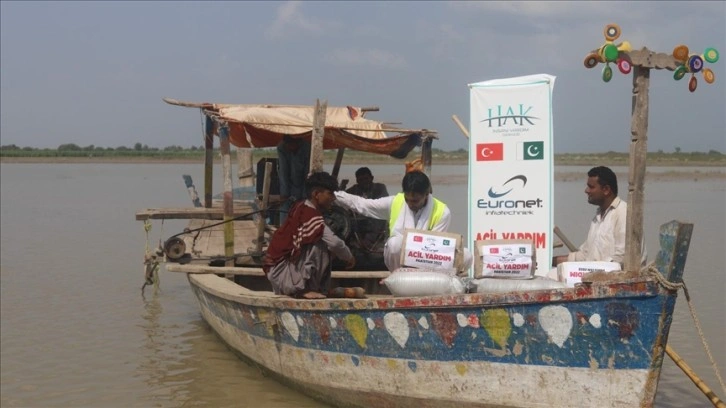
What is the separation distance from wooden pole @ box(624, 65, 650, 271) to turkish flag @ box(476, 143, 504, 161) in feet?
6.19

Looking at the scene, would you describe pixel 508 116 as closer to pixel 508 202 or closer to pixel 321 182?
pixel 508 202

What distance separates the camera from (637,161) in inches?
178

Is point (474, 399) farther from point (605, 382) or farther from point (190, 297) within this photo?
point (190, 297)

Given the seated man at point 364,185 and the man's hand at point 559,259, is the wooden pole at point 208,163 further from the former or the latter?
the man's hand at point 559,259

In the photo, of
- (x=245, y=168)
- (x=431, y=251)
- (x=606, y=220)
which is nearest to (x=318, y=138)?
(x=431, y=251)

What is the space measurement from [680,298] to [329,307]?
6034mm

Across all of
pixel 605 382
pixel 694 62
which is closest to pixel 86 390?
pixel 605 382

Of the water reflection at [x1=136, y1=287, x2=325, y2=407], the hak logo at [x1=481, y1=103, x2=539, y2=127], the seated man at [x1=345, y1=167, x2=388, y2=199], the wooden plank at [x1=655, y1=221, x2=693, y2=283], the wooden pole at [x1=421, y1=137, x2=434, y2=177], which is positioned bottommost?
the water reflection at [x1=136, y1=287, x2=325, y2=407]

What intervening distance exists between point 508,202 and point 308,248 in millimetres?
1614

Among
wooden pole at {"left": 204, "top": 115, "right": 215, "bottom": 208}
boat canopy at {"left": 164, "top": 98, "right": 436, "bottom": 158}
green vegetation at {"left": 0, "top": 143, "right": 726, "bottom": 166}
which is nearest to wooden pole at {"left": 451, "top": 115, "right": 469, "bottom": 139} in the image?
boat canopy at {"left": 164, "top": 98, "right": 436, "bottom": 158}

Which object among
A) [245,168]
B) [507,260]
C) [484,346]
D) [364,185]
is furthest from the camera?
[245,168]

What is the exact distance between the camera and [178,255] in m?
8.16

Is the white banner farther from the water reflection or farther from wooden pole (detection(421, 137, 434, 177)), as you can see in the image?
the water reflection

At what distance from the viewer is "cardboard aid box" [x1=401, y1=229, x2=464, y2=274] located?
5461 mm
